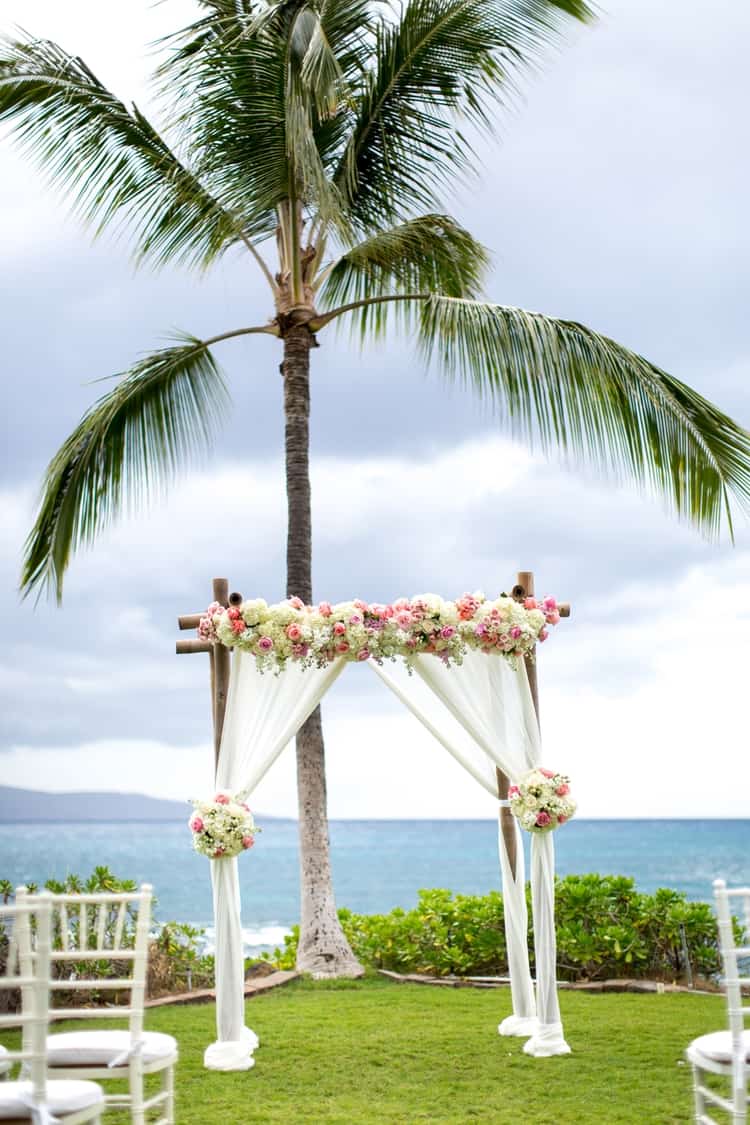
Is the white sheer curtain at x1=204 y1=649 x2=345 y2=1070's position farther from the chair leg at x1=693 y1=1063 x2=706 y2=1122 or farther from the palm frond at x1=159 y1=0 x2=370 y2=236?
the palm frond at x1=159 y1=0 x2=370 y2=236

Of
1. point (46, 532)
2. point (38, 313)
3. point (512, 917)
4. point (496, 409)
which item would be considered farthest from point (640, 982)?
point (38, 313)

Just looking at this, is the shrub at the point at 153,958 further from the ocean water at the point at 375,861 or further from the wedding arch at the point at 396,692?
the ocean water at the point at 375,861

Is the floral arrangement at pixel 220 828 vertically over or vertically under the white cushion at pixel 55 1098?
over

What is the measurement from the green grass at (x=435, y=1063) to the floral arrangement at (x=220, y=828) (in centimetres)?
106

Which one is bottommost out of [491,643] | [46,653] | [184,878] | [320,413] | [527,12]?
[184,878]

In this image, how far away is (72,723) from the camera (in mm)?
34906

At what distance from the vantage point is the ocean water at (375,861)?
34.8 metres

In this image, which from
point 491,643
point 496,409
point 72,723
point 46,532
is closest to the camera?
point 491,643

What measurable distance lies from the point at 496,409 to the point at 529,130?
40.1ft

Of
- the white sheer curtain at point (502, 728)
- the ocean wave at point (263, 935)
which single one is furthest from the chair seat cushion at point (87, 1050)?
the ocean wave at point (263, 935)

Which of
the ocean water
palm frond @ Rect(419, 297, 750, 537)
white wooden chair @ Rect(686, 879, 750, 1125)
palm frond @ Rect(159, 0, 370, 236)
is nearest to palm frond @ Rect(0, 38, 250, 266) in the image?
palm frond @ Rect(159, 0, 370, 236)

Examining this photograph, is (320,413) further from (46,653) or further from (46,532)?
(46,532)

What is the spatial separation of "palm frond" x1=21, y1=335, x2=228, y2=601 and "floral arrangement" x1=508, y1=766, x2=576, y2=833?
12.1 ft

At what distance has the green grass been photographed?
4969mm
